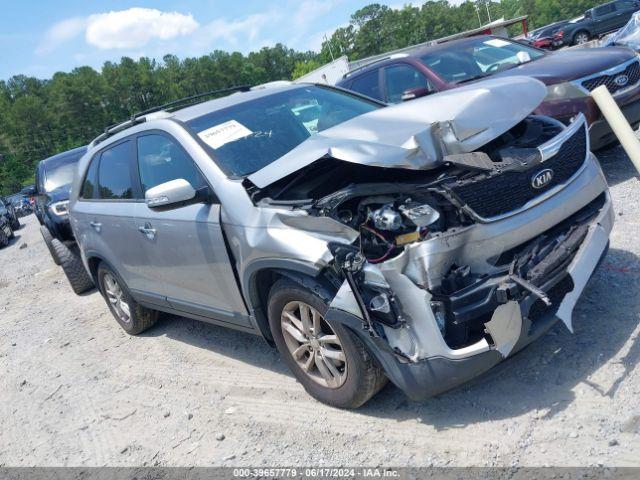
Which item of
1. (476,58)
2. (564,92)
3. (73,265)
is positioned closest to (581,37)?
(476,58)

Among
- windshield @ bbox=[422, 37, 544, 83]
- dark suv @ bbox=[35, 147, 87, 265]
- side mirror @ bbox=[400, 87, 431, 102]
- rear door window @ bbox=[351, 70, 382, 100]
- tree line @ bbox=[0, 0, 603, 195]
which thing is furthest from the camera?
tree line @ bbox=[0, 0, 603, 195]

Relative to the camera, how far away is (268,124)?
4.12m

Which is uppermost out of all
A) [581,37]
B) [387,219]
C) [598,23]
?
[387,219]

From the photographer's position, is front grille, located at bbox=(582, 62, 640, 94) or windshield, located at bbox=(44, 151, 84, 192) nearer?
front grille, located at bbox=(582, 62, 640, 94)

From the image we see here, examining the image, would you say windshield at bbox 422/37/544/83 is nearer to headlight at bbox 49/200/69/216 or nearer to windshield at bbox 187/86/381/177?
windshield at bbox 187/86/381/177

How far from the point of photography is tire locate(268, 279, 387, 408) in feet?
9.93

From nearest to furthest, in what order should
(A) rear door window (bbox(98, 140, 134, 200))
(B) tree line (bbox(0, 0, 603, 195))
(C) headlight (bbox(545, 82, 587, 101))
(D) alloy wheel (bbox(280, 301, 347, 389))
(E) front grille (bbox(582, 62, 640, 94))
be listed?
(D) alloy wheel (bbox(280, 301, 347, 389)), (A) rear door window (bbox(98, 140, 134, 200)), (C) headlight (bbox(545, 82, 587, 101)), (E) front grille (bbox(582, 62, 640, 94)), (B) tree line (bbox(0, 0, 603, 195))

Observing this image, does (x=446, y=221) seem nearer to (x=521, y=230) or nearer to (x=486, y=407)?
(x=521, y=230)

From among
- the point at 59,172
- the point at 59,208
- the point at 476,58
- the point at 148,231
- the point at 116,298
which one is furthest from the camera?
the point at 59,172

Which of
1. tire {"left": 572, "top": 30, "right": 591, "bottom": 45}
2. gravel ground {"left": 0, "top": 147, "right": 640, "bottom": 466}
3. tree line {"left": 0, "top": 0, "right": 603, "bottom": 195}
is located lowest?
tire {"left": 572, "top": 30, "right": 591, "bottom": 45}

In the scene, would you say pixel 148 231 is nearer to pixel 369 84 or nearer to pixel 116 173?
pixel 116 173

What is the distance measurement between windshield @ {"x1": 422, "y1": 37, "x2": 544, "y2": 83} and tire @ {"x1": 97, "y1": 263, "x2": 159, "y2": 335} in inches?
178

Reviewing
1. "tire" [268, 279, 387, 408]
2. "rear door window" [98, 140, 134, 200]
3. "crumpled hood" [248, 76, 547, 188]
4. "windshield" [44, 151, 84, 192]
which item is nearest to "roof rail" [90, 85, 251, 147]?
"rear door window" [98, 140, 134, 200]

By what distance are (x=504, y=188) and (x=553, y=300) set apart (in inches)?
25.0
